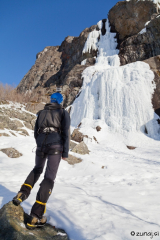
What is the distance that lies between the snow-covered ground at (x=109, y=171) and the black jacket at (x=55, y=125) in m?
0.98

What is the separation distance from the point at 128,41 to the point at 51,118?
27.5 metres

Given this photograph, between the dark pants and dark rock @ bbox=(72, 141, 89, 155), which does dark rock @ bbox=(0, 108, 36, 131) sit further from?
the dark pants

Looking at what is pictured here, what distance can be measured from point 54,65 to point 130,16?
21.3m

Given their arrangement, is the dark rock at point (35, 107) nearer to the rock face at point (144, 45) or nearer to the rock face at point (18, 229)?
the rock face at point (144, 45)

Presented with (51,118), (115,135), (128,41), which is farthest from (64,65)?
(51,118)

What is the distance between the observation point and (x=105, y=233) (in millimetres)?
1703

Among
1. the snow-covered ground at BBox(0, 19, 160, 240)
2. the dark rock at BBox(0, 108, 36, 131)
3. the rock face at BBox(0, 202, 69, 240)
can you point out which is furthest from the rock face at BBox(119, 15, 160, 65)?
the rock face at BBox(0, 202, 69, 240)

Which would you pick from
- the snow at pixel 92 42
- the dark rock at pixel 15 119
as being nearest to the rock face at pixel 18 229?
the dark rock at pixel 15 119

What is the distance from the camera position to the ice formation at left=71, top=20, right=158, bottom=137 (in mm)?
15195

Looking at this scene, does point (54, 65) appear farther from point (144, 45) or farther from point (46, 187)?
point (46, 187)

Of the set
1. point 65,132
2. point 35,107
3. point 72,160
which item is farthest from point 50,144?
point 35,107

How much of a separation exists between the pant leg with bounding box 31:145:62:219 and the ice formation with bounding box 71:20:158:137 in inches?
555

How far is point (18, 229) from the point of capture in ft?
5.28

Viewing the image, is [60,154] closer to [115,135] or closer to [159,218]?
[159,218]
